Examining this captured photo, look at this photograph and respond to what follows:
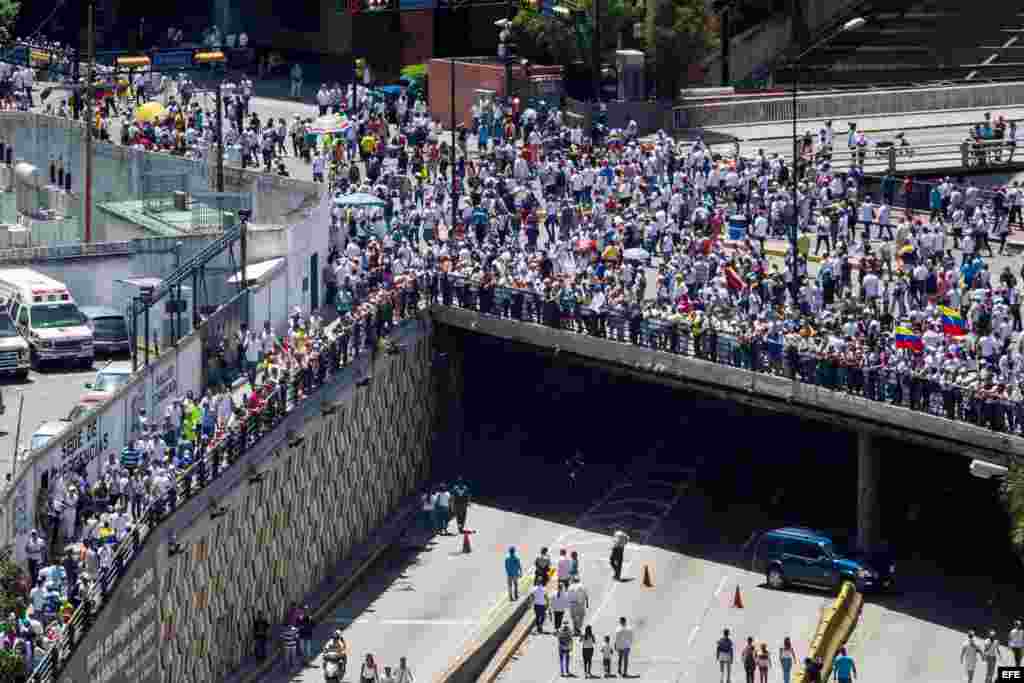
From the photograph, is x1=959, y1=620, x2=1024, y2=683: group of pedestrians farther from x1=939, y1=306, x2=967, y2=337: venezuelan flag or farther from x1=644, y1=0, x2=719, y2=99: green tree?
x1=644, y1=0, x2=719, y2=99: green tree

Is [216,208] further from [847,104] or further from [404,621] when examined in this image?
[847,104]

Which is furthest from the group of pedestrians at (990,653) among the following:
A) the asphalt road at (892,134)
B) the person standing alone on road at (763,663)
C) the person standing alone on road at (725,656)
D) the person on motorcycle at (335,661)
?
the asphalt road at (892,134)

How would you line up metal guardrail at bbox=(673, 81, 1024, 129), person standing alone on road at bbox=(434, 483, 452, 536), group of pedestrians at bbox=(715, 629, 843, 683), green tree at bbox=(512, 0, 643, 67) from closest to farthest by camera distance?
group of pedestrians at bbox=(715, 629, 843, 683)
person standing alone on road at bbox=(434, 483, 452, 536)
metal guardrail at bbox=(673, 81, 1024, 129)
green tree at bbox=(512, 0, 643, 67)

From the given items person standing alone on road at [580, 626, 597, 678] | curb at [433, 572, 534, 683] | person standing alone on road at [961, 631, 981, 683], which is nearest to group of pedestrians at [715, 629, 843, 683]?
person standing alone on road at [961, 631, 981, 683]

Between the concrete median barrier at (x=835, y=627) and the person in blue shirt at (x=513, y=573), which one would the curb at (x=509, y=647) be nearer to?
the person in blue shirt at (x=513, y=573)

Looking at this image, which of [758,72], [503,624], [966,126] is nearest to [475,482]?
[503,624]

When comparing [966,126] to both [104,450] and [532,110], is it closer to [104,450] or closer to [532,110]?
[532,110]
